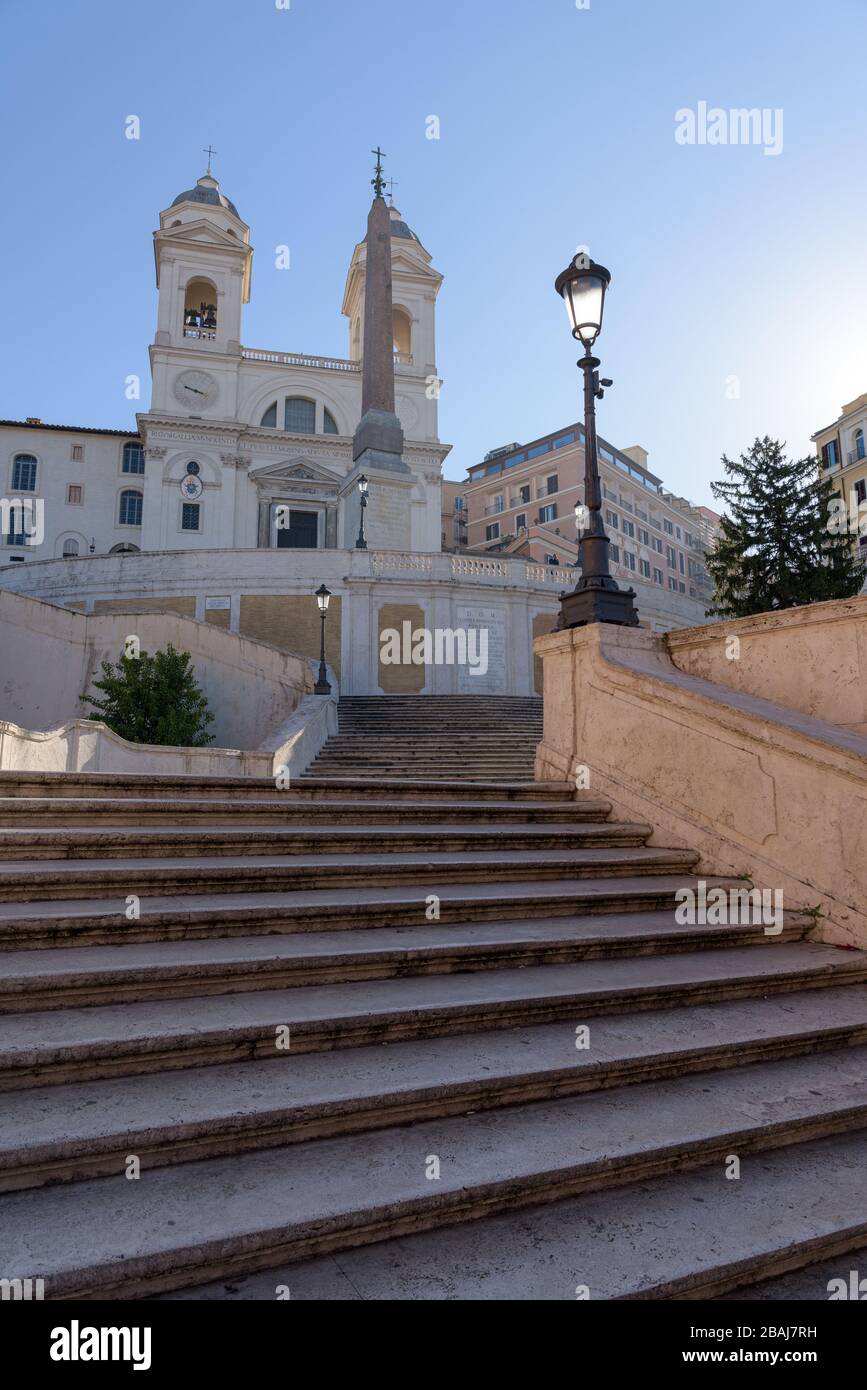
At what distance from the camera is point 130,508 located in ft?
153

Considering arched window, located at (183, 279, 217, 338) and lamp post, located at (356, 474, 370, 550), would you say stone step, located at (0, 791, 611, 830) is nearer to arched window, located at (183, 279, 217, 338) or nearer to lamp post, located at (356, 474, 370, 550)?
lamp post, located at (356, 474, 370, 550)

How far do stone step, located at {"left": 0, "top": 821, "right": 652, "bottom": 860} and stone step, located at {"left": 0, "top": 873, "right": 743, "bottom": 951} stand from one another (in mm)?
479

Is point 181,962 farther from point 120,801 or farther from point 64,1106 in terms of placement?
point 120,801

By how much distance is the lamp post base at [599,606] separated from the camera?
696 cm

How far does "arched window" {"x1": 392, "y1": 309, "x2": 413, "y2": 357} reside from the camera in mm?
47438

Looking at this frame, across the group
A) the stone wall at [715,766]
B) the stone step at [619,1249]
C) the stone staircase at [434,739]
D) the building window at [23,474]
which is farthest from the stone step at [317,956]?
the building window at [23,474]

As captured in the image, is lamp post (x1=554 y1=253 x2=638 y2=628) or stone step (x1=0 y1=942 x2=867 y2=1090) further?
lamp post (x1=554 y1=253 x2=638 y2=628)

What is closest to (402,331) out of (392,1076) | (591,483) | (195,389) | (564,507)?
(195,389)

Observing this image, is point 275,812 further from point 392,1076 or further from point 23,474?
point 23,474

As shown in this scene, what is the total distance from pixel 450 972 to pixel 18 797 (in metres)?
3.07

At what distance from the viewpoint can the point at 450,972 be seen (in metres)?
3.70

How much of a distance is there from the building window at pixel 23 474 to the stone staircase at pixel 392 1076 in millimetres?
48084

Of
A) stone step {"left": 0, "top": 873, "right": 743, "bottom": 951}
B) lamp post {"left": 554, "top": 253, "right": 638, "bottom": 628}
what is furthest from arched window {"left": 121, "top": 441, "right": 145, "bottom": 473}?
stone step {"left": 0, "top": 873, "right": 743, "bottom": 951}

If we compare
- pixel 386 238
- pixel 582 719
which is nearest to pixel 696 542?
pixel 386 238
